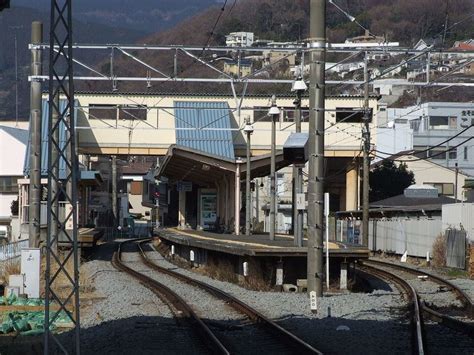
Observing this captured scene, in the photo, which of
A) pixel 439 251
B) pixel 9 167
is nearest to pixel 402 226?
pixel 439 251

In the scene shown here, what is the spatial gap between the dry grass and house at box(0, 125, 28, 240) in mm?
31501

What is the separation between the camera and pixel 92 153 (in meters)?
54.8

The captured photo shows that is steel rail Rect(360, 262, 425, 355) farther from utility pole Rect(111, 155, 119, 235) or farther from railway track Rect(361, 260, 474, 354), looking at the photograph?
utility pole Rect(111, 155, 119, 235)

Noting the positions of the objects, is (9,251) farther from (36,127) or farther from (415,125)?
(415,125)

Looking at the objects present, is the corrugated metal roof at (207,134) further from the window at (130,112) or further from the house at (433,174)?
the house at (433,174)

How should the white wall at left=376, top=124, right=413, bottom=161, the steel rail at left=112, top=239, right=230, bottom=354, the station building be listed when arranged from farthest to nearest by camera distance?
the white wall at left=376, top=124, right=413, bottom=161 < the station building < the steel rail at left=112, top=239, right=230, bottom=354

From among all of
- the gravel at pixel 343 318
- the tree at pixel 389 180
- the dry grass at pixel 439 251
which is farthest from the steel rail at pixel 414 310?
the tree at pixel 389 180

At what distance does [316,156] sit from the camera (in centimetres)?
1894

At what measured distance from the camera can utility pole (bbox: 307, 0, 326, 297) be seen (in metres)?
18.7

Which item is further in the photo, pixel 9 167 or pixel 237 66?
pixel 9 167

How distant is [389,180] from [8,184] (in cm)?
2674

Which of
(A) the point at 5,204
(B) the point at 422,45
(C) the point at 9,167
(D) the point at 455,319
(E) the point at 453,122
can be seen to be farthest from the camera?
(E) the point at 453,122

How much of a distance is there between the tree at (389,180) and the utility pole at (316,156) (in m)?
52.4

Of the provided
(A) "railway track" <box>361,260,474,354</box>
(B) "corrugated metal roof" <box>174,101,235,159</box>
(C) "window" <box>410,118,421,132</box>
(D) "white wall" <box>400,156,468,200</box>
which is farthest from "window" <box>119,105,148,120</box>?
(C) "window" <box>410,118,421,132</box>
